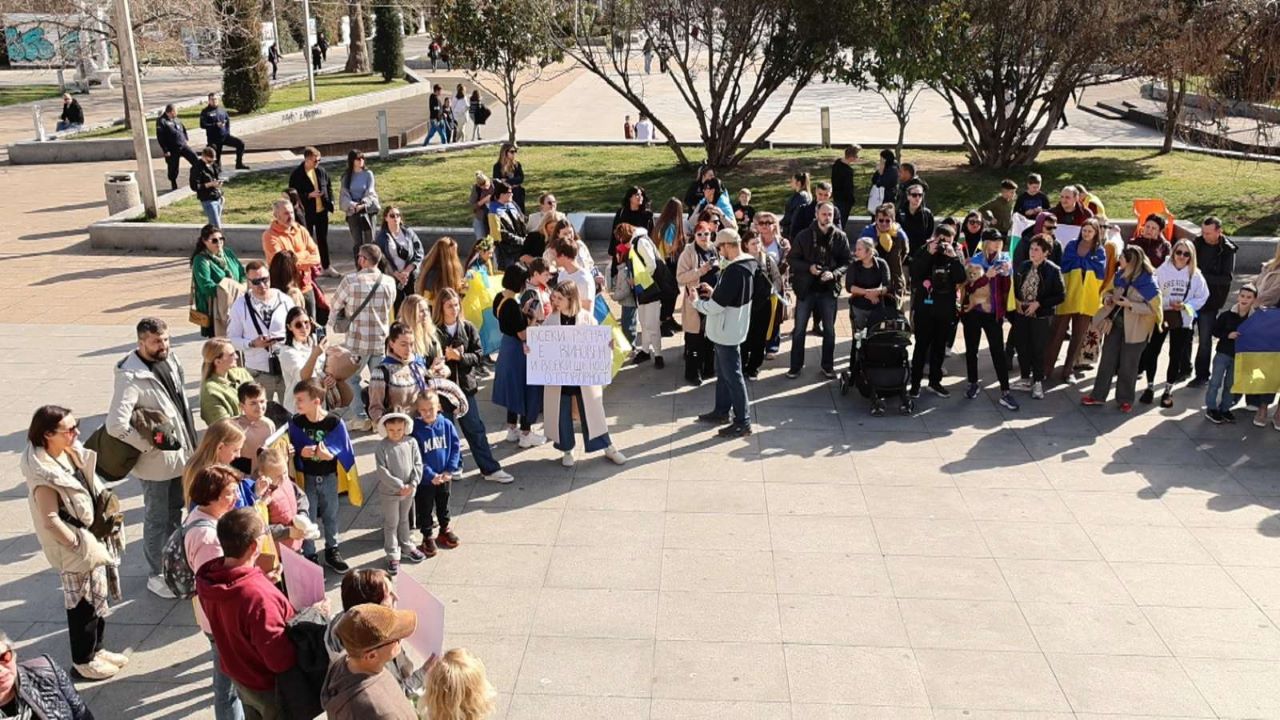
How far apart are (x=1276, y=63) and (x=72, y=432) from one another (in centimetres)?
1438

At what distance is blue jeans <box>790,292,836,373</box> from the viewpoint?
11.7 meters

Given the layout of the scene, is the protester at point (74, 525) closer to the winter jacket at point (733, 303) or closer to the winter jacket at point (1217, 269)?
the winter jacket at point (733, 303)

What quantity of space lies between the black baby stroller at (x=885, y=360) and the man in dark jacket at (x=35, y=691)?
24.3ft

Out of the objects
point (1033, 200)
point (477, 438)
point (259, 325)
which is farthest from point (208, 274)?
point (1033, 200)

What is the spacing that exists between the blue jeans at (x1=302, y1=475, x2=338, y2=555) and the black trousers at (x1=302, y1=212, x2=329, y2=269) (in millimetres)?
7806

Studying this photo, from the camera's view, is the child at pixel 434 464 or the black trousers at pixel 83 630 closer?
the black trousers at pixel 83 630

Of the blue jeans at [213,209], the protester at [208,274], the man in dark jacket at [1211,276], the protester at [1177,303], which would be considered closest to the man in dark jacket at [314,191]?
the blue jeans at [213,209]

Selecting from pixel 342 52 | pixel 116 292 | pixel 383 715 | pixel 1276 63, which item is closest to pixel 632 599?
pixel 383 715

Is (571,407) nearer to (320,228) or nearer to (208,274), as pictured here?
(208,274)

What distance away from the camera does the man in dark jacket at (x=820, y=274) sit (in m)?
11.6

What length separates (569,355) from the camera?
30.3ft

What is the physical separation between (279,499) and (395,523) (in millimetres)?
1308

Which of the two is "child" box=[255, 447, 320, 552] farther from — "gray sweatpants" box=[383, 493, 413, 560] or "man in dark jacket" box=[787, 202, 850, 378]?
"man in dark jacket" box=[787, 202, 850, 378]

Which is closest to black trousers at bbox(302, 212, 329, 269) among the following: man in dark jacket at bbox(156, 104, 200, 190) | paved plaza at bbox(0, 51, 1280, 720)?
paved plaza at bbox(0, 51, 1280, 720)
